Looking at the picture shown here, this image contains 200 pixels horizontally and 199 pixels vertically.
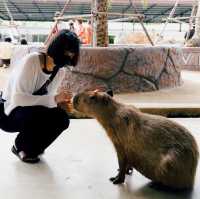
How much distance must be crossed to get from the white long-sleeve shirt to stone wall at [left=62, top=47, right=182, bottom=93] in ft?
8.87

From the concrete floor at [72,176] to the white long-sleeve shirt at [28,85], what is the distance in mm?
386

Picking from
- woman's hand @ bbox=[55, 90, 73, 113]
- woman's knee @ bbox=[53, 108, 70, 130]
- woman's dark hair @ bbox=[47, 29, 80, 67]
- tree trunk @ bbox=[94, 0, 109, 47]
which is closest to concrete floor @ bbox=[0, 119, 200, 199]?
woman's knee @ bbox=[53, 108, 70, 130]

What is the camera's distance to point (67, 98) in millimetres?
2971

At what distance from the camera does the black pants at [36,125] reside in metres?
2.94

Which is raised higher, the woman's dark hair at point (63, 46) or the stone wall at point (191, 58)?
the woman's dark hair at point (63, 46)

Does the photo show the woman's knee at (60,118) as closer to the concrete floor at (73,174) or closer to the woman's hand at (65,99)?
the woman's hand at (65,99)

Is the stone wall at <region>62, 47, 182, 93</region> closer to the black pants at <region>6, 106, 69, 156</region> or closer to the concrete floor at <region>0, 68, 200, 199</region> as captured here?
the concrete floor at <region>0, 68, 200, 199</region>

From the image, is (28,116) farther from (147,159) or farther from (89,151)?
(147,159)

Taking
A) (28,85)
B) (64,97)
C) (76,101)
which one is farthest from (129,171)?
(28,85)

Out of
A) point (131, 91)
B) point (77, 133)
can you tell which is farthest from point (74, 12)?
point (77, 133)

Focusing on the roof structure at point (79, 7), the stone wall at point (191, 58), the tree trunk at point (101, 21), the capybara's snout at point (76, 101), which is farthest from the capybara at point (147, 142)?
the roof structure at point (79, 7)

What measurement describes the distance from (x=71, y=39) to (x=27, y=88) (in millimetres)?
425

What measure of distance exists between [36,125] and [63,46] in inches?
22.0

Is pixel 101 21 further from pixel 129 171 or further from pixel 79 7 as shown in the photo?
pixel 79 7
